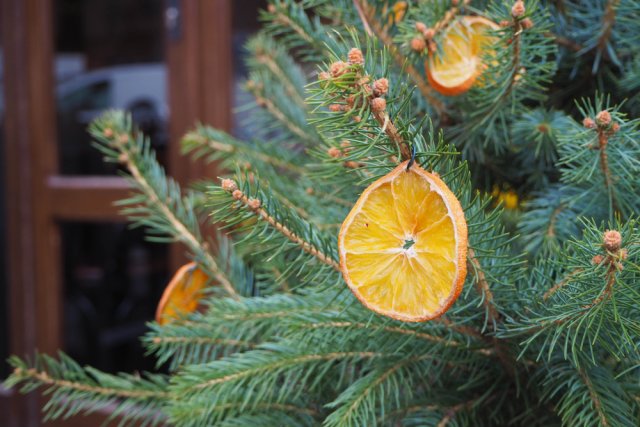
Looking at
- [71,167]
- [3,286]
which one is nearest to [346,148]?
[71,167]

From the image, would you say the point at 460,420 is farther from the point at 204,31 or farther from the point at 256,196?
the point at 204,31

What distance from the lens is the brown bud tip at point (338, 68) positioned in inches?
11.0

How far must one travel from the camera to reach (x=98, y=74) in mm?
1222

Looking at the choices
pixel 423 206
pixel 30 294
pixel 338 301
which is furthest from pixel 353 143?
pixel 30 294

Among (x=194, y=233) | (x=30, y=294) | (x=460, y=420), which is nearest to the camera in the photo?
(x=460, y=420)

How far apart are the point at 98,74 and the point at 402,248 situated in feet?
3.41

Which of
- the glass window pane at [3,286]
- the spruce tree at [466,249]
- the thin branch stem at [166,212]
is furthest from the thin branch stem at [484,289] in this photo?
the glass window pane at [3,286]

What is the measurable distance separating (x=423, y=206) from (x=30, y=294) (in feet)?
3.50

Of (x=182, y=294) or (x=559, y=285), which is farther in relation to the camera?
(x=182, y=294)

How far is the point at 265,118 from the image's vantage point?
2.17 ft

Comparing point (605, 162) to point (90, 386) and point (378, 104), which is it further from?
point (90, 386)

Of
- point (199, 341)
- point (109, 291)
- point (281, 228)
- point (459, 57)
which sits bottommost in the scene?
point (109, 291)

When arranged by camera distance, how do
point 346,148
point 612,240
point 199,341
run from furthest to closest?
point 199,341, point 346,148, point 612,240

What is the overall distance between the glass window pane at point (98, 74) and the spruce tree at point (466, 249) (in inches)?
24.4
